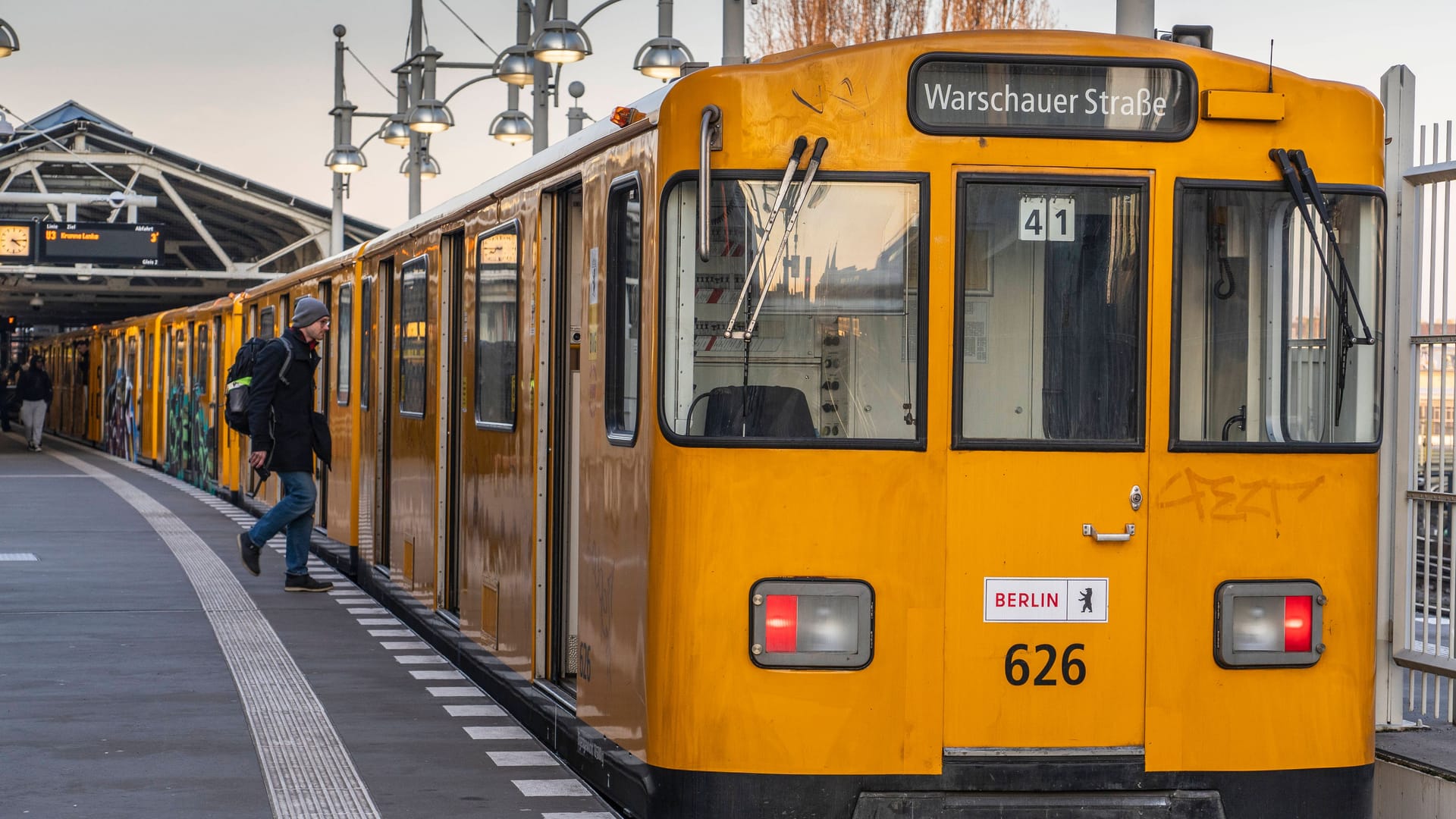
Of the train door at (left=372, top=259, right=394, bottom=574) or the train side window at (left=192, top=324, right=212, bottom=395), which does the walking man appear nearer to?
the train door at (left=372, top=259, right=394, bottom=574)

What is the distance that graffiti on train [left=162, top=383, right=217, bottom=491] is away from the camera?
87.0ft

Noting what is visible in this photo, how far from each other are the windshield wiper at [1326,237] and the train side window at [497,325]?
3.64m

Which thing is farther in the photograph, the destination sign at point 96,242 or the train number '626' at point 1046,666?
the destination sign at point 96,242

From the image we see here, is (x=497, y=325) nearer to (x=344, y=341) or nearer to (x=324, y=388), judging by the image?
(x=344, y=341)

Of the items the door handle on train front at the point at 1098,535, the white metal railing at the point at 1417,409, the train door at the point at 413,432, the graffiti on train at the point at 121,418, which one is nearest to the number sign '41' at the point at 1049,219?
the door handle on train front at the point at 1098,535

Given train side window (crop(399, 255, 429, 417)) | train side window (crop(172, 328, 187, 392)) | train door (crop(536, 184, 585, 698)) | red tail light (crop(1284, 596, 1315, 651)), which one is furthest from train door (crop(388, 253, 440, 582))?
train side window (crop(172, 328, 187, 392))

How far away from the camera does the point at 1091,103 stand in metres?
6.05

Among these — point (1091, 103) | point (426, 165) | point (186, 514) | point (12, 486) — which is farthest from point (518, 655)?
point (426, 165)

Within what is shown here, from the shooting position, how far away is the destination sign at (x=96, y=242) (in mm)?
38906

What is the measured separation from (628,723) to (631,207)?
5.43 feet

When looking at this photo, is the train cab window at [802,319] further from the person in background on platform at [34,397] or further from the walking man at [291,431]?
the person in background on platform at [34,397]

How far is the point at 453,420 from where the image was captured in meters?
10.7

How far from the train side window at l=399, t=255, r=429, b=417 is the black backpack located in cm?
145

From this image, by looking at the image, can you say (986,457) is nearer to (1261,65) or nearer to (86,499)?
(1261,65)
